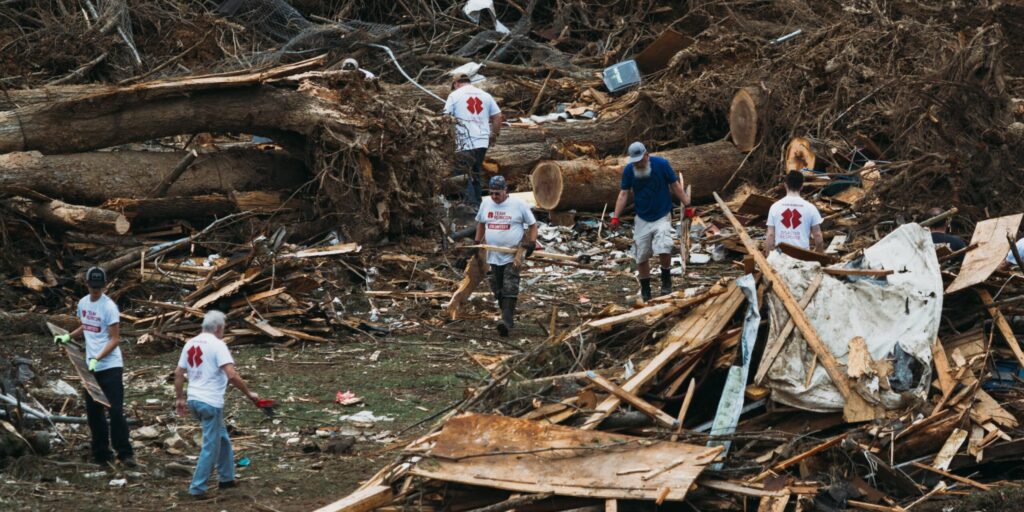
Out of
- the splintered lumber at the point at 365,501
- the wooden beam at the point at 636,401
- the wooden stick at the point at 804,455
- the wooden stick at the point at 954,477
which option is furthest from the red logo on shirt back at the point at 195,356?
the wooden stick at the point at 954,477

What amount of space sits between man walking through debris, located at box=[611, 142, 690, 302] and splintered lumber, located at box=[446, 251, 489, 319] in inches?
55.3

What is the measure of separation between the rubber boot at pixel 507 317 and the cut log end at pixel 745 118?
6558mm

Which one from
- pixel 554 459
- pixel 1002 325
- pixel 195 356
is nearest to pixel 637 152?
pixel 1002 325

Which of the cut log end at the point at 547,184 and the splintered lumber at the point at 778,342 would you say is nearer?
the splintered lumber at the point at 778,342

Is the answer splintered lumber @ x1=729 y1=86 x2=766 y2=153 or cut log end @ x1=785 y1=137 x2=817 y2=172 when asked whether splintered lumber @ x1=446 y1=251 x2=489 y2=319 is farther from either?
splintered lumber @ x1=729 y1=86 x2=766 y2=153

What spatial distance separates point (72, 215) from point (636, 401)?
24.8 ft

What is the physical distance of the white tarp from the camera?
7.76 meters

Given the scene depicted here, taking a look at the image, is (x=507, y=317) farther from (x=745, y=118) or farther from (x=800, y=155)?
(x=745, y=118)

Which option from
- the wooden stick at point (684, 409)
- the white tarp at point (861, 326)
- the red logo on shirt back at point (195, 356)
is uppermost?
the red logo on shirt back at point (195, 356)

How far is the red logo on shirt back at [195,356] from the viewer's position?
25.2ft

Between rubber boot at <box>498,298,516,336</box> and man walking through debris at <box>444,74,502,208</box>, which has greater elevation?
man walking through debris at <box>444,74,502,208</box>

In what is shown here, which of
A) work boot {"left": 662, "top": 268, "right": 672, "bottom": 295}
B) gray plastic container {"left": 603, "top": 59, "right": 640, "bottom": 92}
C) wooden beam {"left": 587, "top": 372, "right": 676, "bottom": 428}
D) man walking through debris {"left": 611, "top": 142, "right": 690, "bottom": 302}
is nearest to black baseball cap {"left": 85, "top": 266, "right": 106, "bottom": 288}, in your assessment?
wooden beam {"left": 587, "top": 372, "right": 676, "bottom": 428}

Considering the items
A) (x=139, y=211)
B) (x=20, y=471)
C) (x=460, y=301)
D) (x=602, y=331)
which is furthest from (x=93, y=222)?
(x=602, y=331)

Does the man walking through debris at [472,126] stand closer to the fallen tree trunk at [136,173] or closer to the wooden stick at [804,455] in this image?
the fallen tree trunk at [136,173]
